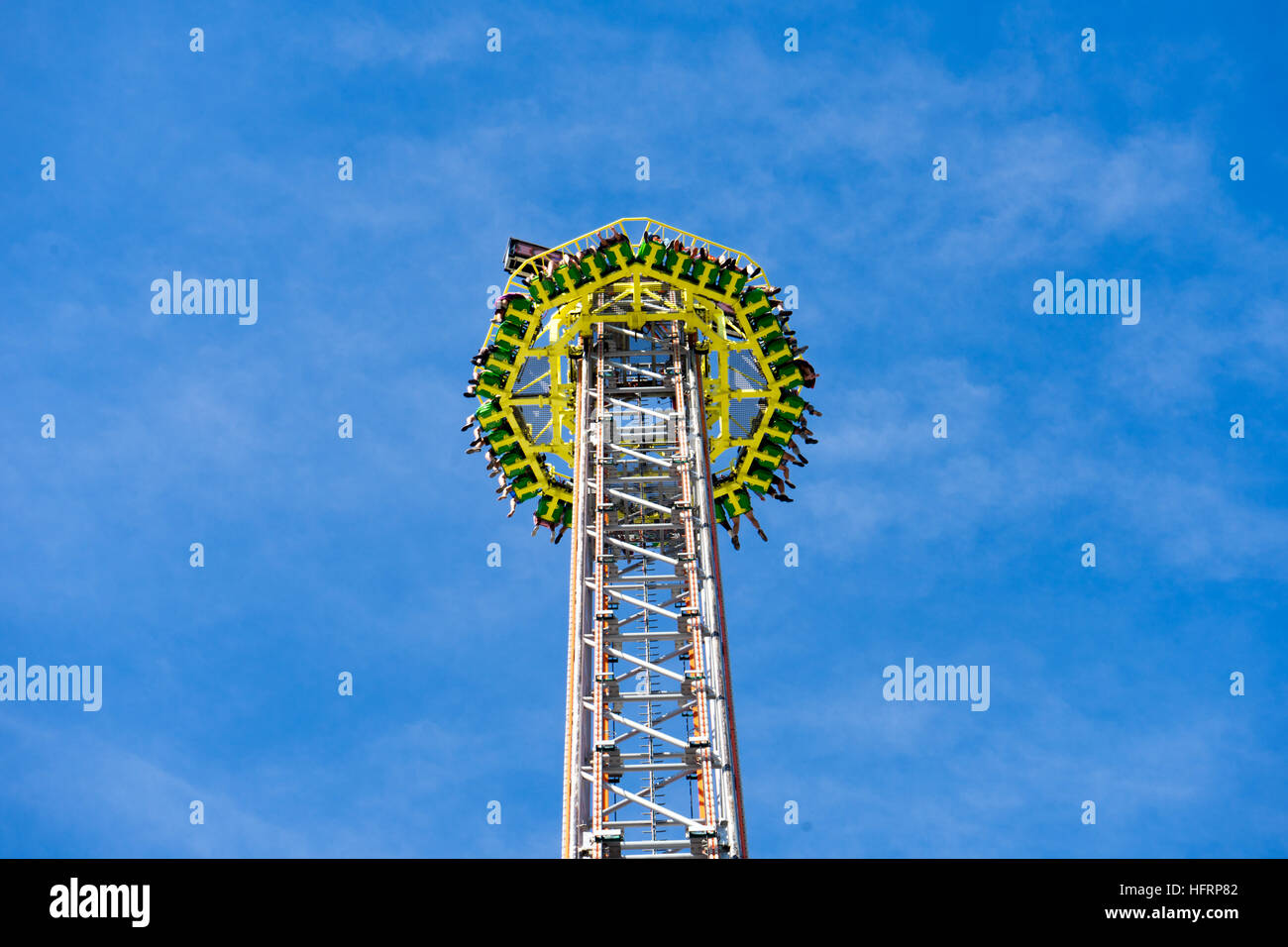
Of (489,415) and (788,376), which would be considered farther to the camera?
(489,415)

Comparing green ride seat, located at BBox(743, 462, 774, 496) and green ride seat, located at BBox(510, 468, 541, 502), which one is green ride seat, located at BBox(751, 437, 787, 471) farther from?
green ride seat, located at BBox(510, 468, 541, 502)

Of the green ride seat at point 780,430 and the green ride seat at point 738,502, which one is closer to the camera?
the green ride seat at point 780,430

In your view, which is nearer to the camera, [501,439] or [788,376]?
[788,376]

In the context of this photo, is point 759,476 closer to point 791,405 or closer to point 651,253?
point 791,405

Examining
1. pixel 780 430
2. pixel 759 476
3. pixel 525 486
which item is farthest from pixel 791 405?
pixel 525 486

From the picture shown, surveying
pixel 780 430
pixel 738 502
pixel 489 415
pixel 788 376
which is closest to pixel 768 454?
pixel 780 430

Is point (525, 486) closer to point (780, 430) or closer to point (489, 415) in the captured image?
point (489, 415)

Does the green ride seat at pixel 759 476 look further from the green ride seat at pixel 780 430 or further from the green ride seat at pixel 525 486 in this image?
the green ride seat at pixel 525 486

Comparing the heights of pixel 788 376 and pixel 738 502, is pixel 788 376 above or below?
above

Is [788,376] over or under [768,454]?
over
